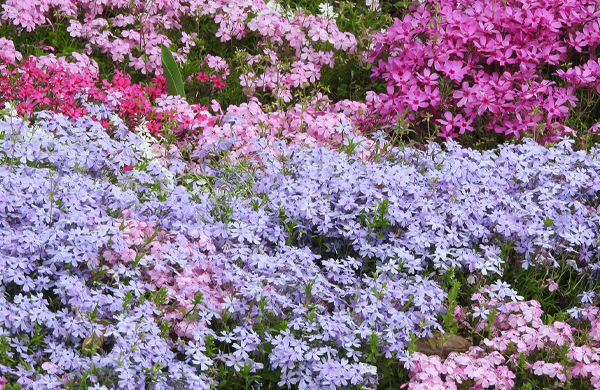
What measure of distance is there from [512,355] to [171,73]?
3.08m

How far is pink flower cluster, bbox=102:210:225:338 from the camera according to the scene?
3.52 metres

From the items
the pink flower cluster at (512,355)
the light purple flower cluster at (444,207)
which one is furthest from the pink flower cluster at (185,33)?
the pink flower cluster at (512,355)

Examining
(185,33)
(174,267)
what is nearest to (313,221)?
(174,267)

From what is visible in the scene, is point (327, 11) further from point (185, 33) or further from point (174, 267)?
point (174, 267)

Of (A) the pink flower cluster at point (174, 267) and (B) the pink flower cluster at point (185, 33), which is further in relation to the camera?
(B) the pink flower cluster at point (185, 33)

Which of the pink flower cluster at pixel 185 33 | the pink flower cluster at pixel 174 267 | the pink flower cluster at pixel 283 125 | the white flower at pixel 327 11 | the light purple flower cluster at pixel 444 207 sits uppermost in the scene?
the white flower at pixel 327 11

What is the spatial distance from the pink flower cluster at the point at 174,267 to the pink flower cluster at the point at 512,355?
0.94 metres

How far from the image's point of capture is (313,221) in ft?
13.0

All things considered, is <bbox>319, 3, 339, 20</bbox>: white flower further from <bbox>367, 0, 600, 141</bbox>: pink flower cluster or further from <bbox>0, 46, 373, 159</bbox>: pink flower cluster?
<bbox>0, 46, 373, 159</bbox>: pink flower cluster

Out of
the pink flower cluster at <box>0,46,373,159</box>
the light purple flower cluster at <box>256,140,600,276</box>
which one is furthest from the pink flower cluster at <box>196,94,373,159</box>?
the light purple flower cluster at <box>256,140,600,276</box>

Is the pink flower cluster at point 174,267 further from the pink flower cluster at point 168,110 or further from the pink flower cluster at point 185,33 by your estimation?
the pink flower cluster at point 185,33

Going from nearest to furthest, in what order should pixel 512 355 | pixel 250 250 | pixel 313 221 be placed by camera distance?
pixel 512 355 < pixel 250 250 < pixel 313 221

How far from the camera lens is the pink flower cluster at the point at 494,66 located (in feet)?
18.0

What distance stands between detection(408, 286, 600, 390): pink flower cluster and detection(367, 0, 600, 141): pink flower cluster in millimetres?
1807
